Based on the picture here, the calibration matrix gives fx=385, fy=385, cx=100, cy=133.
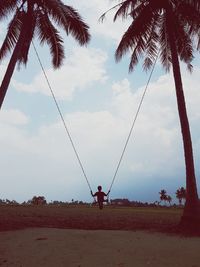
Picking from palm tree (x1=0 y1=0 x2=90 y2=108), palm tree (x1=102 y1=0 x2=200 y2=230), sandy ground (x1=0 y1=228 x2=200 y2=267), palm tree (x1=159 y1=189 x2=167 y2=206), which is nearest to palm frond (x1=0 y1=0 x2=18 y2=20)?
palm tree (x1=0 y1=0 x2=90 y2=108)

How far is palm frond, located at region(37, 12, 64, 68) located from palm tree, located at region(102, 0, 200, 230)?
2.52m

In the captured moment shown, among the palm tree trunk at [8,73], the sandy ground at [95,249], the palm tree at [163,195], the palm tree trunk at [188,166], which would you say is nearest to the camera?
the sandy ground at [95,249]

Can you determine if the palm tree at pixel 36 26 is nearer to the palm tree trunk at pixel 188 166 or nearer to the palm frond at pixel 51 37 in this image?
the palm frond at pixel 51 37

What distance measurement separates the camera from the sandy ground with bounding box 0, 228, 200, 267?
350 inches

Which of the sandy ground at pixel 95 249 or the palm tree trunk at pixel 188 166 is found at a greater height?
the palm tree trunk at pixel 188 166

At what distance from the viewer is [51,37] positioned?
16953 millimetres

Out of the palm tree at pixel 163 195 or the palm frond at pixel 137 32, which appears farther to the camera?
the palm tree at pixel 163 195

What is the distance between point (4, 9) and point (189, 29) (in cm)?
784

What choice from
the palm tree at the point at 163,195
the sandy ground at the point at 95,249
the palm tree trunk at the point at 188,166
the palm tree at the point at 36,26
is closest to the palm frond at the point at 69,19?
the palm tree at the point at 36,26

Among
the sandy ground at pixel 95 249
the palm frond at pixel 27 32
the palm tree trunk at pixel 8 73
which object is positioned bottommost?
the sandy ground at pixel 95 249

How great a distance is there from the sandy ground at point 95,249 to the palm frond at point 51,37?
8.33 meters

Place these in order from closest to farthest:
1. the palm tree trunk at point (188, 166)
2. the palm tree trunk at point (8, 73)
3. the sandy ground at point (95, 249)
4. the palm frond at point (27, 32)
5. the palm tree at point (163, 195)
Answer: the sandy ground at point (95, 249)
the palm tree trunk at point (188, 166)
the palm tree trunk at point (8, 73)
the palm frond at point (27, 32)
the palm tree at point (163, 195)

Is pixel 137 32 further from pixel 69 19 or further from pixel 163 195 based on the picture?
pixel 163 195

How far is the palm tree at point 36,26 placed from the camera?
14.7 meters
